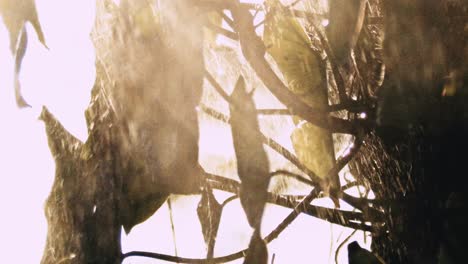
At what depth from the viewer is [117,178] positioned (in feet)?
1.11

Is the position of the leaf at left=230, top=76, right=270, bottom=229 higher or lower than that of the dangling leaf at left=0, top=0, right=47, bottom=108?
lower

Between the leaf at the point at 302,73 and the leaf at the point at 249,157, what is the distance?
0.10 m

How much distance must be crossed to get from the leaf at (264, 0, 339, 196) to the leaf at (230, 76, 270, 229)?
0.10m

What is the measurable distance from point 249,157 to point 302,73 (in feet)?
0.46

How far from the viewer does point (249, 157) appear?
0.93ft

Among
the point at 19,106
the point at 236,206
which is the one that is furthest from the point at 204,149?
the point at 19,106

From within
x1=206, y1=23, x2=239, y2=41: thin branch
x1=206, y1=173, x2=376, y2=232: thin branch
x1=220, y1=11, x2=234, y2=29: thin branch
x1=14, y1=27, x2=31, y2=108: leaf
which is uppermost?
x1=220, y1=11, x2=234, y2=29: thin branch

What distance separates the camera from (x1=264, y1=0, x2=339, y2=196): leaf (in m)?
0.40

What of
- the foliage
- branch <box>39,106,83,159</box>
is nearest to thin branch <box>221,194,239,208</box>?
the foliage

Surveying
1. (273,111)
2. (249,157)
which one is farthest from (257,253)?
(273,111)

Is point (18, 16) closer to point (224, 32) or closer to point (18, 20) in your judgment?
point (18, 20)

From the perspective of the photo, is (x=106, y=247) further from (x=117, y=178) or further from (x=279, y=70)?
(x=279, y=70)

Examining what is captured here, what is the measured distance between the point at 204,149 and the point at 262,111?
5cm

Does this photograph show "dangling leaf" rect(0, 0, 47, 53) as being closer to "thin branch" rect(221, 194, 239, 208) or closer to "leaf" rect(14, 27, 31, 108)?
"leaf" rect(14, 27, 31, 108)
